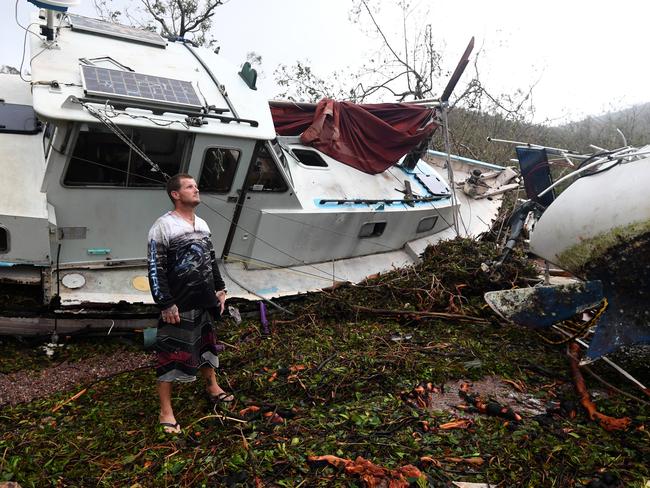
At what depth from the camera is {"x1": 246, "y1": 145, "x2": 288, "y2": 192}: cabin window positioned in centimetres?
488

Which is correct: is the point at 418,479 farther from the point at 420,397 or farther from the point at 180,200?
the point at 180,200

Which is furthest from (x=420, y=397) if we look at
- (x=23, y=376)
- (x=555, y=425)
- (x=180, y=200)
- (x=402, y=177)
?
(x=402, y=177)

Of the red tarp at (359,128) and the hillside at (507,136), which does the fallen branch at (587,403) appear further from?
the hillside at (507,136)

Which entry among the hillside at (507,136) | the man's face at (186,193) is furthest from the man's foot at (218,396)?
the hillside at (507,136)

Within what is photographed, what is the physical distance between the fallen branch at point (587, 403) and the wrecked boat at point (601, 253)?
212 millimetres

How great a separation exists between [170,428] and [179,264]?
1019 millimetres

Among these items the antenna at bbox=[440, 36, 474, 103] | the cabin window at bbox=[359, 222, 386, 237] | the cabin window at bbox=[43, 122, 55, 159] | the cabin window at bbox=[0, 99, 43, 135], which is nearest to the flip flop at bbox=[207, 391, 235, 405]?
the cabin window at bbox=[43, 122, 55, 159]

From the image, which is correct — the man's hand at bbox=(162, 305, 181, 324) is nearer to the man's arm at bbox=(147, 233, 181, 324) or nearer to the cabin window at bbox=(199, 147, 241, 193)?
the man's arm at bbox=(147, 233, 181, 324)

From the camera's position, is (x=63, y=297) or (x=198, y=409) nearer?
(x=198, y=409)

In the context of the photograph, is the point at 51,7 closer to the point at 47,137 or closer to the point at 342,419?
the point at 47,137

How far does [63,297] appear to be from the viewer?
13.5 ft

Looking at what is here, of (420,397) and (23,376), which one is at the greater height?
(420,397)

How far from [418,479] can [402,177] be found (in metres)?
4.87

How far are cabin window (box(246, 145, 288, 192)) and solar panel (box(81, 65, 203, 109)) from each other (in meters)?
0.77
